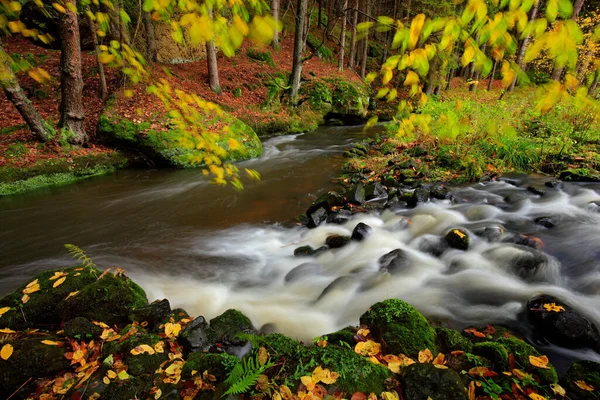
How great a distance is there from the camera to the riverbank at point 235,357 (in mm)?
1850

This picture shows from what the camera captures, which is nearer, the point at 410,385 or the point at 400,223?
the point at 410,385

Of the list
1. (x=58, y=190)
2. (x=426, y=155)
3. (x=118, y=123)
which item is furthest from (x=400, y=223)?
(x=118, y=123)

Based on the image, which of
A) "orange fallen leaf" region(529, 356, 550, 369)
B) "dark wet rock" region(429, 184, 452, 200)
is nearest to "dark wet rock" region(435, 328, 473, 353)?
"orange fallen leaf" region(529, 356, 550, 369)

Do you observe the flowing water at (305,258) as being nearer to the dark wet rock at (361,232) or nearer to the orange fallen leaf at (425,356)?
the dark wet rock at (361,232)

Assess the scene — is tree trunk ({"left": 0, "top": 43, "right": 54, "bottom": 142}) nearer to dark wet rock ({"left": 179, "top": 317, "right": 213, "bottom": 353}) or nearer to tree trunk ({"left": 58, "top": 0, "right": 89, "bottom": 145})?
tree trunk ({"left": 58, "top": 0, "right": 89, "bottom": 145})

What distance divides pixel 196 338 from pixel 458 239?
3.88 meters

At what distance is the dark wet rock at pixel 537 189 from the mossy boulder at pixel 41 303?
7516 millimetres

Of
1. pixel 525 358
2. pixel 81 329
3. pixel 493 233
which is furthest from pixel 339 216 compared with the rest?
pixel 81 329

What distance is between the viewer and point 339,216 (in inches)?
234

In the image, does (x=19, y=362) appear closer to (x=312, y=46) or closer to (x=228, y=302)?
(x=228, y=302)

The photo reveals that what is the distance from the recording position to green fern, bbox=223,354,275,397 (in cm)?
174

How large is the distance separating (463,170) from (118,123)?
9994 millimetres

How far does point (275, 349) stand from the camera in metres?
2.11

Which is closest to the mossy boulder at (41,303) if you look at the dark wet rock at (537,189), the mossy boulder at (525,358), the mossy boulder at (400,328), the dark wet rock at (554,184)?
the mossy boulder at (400,328)
